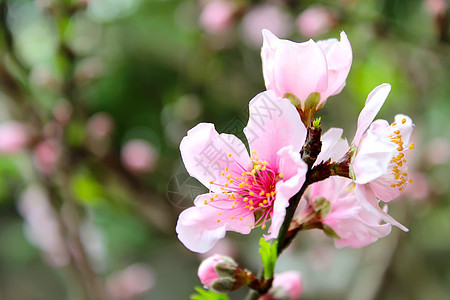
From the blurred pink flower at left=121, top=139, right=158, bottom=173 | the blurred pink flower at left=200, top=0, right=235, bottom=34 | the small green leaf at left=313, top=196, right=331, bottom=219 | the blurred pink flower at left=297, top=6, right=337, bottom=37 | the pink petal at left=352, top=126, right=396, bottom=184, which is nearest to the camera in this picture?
the pink petal at left=352, top=126, right=396, bottom=184

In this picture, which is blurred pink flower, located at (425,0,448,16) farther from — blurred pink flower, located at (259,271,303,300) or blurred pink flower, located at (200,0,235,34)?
blurred pink flower, located at (259,271,303,300)

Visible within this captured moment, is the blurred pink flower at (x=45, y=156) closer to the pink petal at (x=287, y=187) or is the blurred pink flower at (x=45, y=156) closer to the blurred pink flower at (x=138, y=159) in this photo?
the blurred pink flower at (x=138, y=159)

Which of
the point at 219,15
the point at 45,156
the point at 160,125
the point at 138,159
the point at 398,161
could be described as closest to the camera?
the point at 398,161

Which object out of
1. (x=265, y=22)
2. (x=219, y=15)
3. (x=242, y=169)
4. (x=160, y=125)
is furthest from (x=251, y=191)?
(x=160, y=125)

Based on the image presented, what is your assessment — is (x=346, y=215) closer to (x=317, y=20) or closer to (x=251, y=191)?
(x=251, y=191)

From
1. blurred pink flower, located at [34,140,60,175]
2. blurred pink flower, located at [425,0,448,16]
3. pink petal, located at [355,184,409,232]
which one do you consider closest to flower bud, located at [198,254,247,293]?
pink petal, located at [355,184,409,232]
